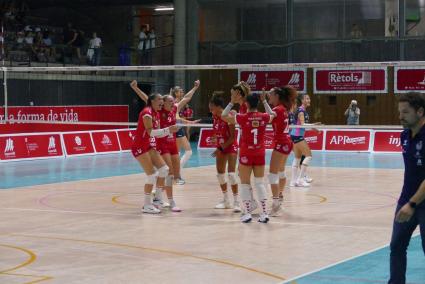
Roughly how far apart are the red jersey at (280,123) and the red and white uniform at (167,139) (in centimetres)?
191

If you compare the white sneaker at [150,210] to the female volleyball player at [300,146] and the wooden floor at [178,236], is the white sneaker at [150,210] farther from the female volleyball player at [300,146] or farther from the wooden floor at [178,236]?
the female volleyball player at [300,146]

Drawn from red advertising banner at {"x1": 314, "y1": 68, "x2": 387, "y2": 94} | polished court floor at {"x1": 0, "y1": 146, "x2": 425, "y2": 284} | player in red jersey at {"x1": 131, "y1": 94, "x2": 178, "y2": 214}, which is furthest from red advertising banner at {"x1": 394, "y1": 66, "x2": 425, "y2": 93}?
player in red jersey at {"x1": 131, "y1": 94, "x2": 178, "y2": 214}

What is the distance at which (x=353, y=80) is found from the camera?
108ft

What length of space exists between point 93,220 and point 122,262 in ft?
11.2

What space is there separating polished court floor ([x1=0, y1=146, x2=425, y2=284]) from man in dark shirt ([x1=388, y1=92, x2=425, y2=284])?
4.52ft

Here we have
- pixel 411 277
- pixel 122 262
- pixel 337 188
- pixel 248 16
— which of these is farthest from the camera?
pixel 248 16

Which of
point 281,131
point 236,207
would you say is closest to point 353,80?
point 281,131

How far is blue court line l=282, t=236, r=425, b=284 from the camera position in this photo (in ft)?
26.2

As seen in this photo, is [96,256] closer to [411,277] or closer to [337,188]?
[411,277]

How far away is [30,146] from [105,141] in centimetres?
356

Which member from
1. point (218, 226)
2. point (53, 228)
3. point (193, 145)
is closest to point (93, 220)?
point (53, 228)

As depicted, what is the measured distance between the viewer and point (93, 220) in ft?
39.9

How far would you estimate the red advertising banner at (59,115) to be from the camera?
28.2 m

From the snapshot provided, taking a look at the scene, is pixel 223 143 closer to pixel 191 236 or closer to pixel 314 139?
pixel 191 236
